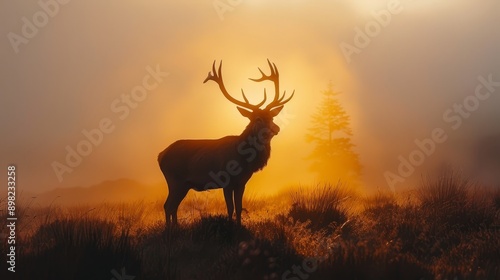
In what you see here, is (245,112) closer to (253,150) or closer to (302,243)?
(253,150)

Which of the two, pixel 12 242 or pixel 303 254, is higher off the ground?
pixel 12 242

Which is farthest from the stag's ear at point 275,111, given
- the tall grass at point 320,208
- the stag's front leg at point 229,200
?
the tall grass at point 320,208

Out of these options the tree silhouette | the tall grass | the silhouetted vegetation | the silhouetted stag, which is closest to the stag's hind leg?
the silhouetted stag

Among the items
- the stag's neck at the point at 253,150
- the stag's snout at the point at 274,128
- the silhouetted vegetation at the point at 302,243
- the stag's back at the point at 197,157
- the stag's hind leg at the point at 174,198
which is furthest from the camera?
the stag's hind leg at the point at 174,198

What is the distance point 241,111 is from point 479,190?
244 inches

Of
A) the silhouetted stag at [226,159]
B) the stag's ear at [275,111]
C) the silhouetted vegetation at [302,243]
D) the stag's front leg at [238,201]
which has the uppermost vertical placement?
the stag's ear at [275,111]

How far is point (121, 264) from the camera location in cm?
600

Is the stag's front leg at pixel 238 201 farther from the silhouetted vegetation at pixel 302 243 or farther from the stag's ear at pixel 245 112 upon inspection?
the stag's ear at pixel 245 112

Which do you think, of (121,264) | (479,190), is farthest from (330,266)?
(479,190)

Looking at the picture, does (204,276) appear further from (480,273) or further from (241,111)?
(241,111)

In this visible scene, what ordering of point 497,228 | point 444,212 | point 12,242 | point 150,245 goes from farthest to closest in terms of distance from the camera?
point 444,212 → point 497,228 → point 150,245 → point 12,242

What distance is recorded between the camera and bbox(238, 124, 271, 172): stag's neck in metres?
10.8

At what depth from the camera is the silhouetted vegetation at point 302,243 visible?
5.97 m

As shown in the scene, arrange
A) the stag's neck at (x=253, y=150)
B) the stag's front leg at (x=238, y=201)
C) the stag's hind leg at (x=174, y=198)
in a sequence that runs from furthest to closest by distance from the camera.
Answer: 1. the stag's hind leg at (x=174, y=198)
2. the stag's neck at (x=253, y=150)
3. the stag's front leg at (x=238, y=201)
